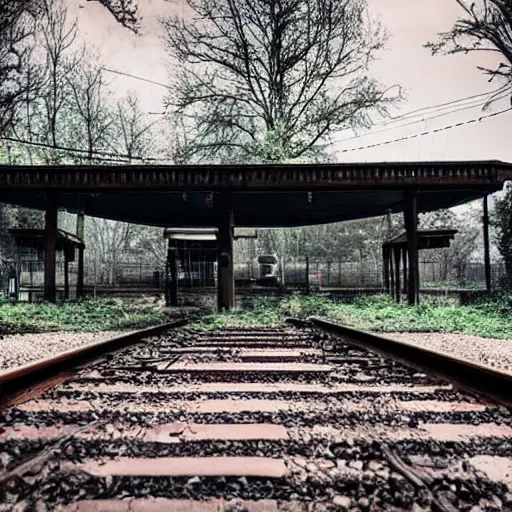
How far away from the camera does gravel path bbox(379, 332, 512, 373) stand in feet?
15.8

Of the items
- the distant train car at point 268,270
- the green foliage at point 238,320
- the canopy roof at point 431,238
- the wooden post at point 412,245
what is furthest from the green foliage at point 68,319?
the distant train car at point 268,270

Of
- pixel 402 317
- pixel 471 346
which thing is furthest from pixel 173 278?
pixel 471 346

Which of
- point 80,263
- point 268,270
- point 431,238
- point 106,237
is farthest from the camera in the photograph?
point 106,237

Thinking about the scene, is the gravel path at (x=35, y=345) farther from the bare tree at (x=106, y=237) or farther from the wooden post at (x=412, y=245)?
the bare tree at (x=106, y=237)

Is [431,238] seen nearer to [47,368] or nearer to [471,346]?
[471,346]

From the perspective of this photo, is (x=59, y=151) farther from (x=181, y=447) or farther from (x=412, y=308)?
(x=181, y=447)

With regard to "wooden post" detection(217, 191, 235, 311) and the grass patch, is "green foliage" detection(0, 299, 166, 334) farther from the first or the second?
"wooden post" detection(217, 191, 235, 311)

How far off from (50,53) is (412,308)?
25.2 meters

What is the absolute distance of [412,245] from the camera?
12.3 metres

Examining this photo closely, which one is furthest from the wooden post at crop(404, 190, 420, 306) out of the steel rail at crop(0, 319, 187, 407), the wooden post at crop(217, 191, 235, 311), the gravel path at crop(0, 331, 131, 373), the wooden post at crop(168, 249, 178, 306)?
the steel rail at crop(0, 319, 187, 407)

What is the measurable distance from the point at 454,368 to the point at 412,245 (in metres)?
9.82

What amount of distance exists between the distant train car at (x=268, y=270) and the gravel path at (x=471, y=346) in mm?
18905

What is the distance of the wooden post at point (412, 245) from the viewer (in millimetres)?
12125

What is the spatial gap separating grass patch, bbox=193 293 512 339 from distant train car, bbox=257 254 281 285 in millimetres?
12674
